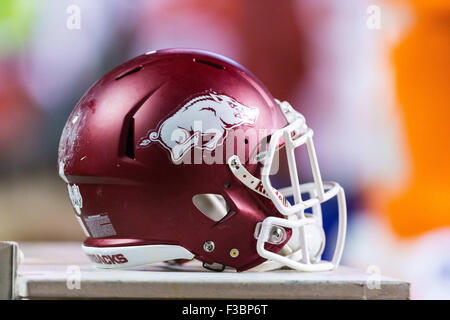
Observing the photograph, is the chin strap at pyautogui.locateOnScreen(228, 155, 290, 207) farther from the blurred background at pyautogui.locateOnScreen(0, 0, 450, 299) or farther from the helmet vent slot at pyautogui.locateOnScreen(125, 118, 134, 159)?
the blurred background at pyautogui.locateOnScreen(0, 0, 450, 299)

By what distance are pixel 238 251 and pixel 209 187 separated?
11cm

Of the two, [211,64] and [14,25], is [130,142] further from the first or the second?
[14,25]

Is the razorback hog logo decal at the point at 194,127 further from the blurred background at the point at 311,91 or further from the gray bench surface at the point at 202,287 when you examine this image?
the blurred background at the point at 311,91

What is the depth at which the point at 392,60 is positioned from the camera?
7.06ft

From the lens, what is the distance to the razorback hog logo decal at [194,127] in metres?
1.05

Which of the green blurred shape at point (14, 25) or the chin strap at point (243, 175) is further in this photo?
the green blurred shape at point (14, 25)

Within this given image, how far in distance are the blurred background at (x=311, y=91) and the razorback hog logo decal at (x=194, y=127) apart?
3.37 feet

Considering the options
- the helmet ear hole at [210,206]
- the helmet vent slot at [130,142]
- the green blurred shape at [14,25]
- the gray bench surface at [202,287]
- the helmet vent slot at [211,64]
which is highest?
the green blurred shape at [14,25]

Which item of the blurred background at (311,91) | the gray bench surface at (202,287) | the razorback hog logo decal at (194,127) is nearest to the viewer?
the gray bench surface at (202,287)

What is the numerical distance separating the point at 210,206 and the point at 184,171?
3.6 inches

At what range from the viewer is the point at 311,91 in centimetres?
211

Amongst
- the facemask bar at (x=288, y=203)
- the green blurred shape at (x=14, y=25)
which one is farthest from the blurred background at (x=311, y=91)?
the facemask bar at (x=288, y=203)
